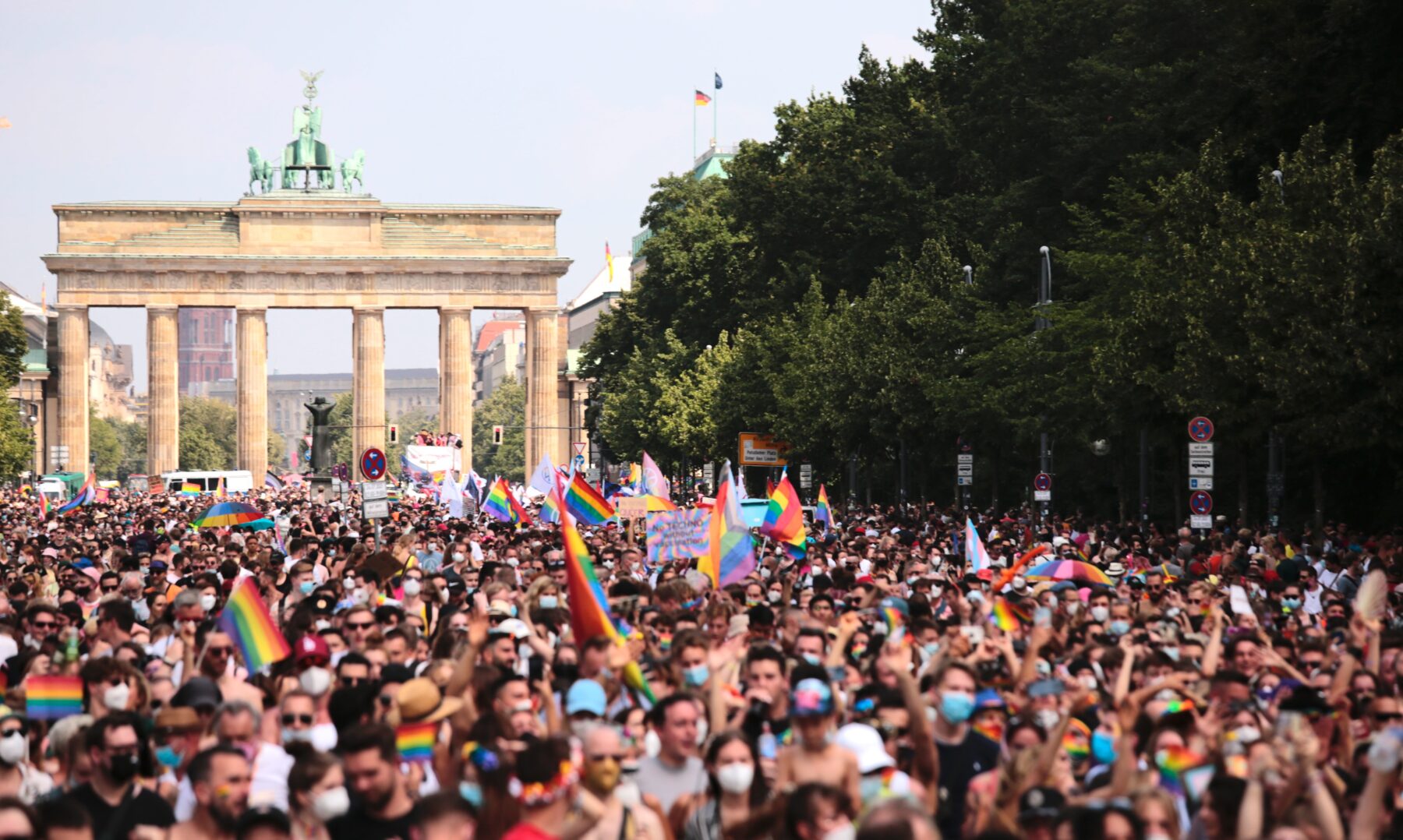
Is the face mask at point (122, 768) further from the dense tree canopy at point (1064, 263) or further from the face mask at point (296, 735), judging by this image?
the dense tree canopy at point (1064, 263)

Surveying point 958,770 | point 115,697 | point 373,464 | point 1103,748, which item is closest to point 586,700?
point 958,770

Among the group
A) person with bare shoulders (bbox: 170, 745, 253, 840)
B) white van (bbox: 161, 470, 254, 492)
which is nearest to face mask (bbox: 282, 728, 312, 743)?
person with bare shoulders (bbox: 170, 745, 253, 840)

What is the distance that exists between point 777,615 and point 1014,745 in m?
7.46

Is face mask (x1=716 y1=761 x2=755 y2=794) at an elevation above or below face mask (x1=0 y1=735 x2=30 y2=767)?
above

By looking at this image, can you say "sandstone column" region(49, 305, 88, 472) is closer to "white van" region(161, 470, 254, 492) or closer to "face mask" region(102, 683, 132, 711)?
"white van" region(161, 470, 254, 492)

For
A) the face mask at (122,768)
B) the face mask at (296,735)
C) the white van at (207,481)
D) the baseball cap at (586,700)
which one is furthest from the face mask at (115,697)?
the white van at (207,481)

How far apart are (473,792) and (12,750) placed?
2.71 m

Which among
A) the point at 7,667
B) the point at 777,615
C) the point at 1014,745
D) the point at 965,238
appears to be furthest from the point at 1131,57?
the point at 1014,745

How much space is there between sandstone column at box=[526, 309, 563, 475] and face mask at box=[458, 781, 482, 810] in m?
124

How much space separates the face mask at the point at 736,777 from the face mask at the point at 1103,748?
2.13 m

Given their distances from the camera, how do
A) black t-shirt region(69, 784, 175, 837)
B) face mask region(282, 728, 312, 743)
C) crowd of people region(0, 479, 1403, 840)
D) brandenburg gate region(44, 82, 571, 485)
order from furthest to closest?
brandenburg gate region(44, 82, 571, 485) → face mask region(282, 728, 312, 743) → black t-shirt region(69, 784, 175, 837) → crowd of people region(0, 479, 1403, 840)

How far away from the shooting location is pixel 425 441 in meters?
97.1

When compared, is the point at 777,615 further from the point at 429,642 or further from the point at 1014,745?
the point at 1014,745

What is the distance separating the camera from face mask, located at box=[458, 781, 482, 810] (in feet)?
30.4
